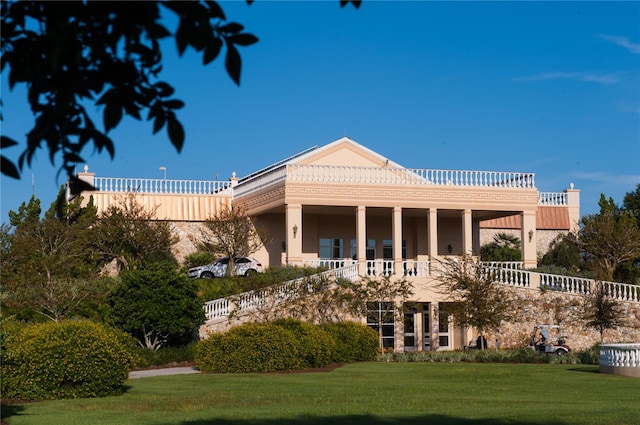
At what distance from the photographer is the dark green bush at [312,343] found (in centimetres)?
2861

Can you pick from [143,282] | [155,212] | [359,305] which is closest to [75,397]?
[143,282]

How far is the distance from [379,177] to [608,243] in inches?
437

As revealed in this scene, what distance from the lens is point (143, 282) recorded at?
105 ft

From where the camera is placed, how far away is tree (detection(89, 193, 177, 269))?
42281 mm

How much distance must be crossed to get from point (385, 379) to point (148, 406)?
308 inches

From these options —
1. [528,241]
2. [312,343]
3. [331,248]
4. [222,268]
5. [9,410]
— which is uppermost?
[528,241]

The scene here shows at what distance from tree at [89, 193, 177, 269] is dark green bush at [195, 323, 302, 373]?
594 inches

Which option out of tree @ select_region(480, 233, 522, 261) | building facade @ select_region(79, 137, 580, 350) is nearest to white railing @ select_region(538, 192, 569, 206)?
building facade @ select_region(79, 137, 580, 350)

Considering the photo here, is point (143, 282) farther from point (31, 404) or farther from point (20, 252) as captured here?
point (31, 404)

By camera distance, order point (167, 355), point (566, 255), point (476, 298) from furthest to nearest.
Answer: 1. point (566, 255)
2. point (476, 298)
3. point (167, 355)

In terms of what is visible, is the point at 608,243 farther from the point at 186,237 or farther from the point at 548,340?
the point at 186,237

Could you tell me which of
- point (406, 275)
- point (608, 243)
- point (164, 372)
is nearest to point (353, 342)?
point (164, 372)

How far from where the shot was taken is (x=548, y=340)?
39031mm

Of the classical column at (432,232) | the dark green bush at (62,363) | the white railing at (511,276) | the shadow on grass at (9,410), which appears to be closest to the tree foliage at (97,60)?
the shadow on grass at (9,410)
